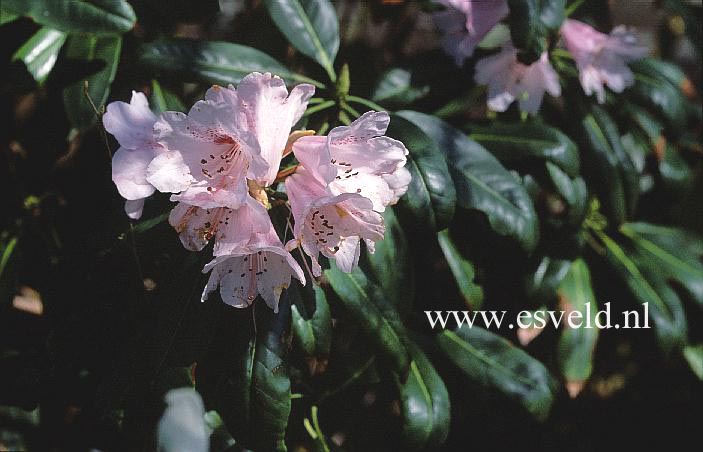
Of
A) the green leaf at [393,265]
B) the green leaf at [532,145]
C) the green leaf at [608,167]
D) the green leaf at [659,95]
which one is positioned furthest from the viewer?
the green leaf at [659,95]

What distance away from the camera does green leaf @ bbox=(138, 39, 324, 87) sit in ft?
3.92

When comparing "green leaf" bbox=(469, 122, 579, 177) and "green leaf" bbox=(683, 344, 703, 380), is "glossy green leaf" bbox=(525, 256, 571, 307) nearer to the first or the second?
"green leaf" bbox=(469, 122, 579, 177)

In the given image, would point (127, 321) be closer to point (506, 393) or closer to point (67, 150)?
point (67, 150)

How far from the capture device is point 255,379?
3.39 ft

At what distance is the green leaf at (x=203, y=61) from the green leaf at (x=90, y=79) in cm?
7

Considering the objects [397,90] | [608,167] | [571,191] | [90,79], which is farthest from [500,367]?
[90,79]

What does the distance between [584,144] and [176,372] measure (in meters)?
0.99

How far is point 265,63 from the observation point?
127cm

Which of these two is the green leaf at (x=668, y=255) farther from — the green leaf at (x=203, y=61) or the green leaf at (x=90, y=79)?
the green leaf at (x=90, y=79)

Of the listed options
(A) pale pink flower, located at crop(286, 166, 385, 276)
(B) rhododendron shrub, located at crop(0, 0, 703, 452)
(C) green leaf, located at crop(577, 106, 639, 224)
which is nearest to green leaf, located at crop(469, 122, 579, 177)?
(B) rhododendron shrub, located at crop(0, 0, 703, 452)

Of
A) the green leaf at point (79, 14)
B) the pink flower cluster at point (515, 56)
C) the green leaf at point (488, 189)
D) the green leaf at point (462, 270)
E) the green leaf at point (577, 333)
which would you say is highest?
the green leaf at point (79, 14)

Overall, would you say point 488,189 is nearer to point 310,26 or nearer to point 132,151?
point 310,26

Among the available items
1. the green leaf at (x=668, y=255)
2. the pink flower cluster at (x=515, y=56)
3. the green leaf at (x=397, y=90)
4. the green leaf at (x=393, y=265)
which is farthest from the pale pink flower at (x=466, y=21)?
the green leaf at (x=668, y=255)

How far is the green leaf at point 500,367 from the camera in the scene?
4.66 feet
